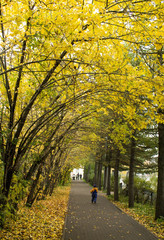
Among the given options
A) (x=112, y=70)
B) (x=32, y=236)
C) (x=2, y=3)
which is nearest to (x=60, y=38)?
(x=2, y=3)

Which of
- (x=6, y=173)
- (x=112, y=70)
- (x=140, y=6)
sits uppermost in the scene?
(x=140, y=6)

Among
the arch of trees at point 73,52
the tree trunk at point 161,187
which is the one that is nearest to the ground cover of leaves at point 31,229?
the arch of trees at point 73,52

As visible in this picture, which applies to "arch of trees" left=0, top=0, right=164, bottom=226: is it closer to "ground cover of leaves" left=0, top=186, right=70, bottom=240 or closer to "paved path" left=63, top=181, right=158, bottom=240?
"ground cover of leaves" left=0, top=186, right=70, bottom=240

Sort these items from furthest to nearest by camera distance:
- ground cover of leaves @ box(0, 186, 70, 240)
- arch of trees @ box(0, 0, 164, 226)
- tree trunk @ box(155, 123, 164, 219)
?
1. tree trunk @ box(155, 123, 164, 219)
2. ground cover of leaves @ box(0, 186, 70, 240)
3. arch of trees @ box(0, 0, 164, 226)

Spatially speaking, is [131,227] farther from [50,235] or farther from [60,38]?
[60,38]

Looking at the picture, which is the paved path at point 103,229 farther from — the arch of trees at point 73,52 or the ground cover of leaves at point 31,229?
the arch of trees at point 73,52

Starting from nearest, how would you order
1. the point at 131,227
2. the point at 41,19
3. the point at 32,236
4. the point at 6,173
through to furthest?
the point at 41,19 < the point at 6,173 < the point at 32,236 < the point at 131,227

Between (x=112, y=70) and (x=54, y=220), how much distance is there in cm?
696

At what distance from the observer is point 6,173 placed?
5.19 m

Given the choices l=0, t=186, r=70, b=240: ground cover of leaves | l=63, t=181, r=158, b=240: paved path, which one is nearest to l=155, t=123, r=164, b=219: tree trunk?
l=63, t=181, r=158, b=240: paved path

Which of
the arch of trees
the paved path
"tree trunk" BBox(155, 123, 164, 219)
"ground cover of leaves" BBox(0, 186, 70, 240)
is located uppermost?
the arch of trees

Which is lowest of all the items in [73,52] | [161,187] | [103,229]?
[103,229]

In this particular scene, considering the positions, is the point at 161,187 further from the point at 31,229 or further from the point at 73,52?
the point at 73,52

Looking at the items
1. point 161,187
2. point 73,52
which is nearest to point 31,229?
point 73,52
